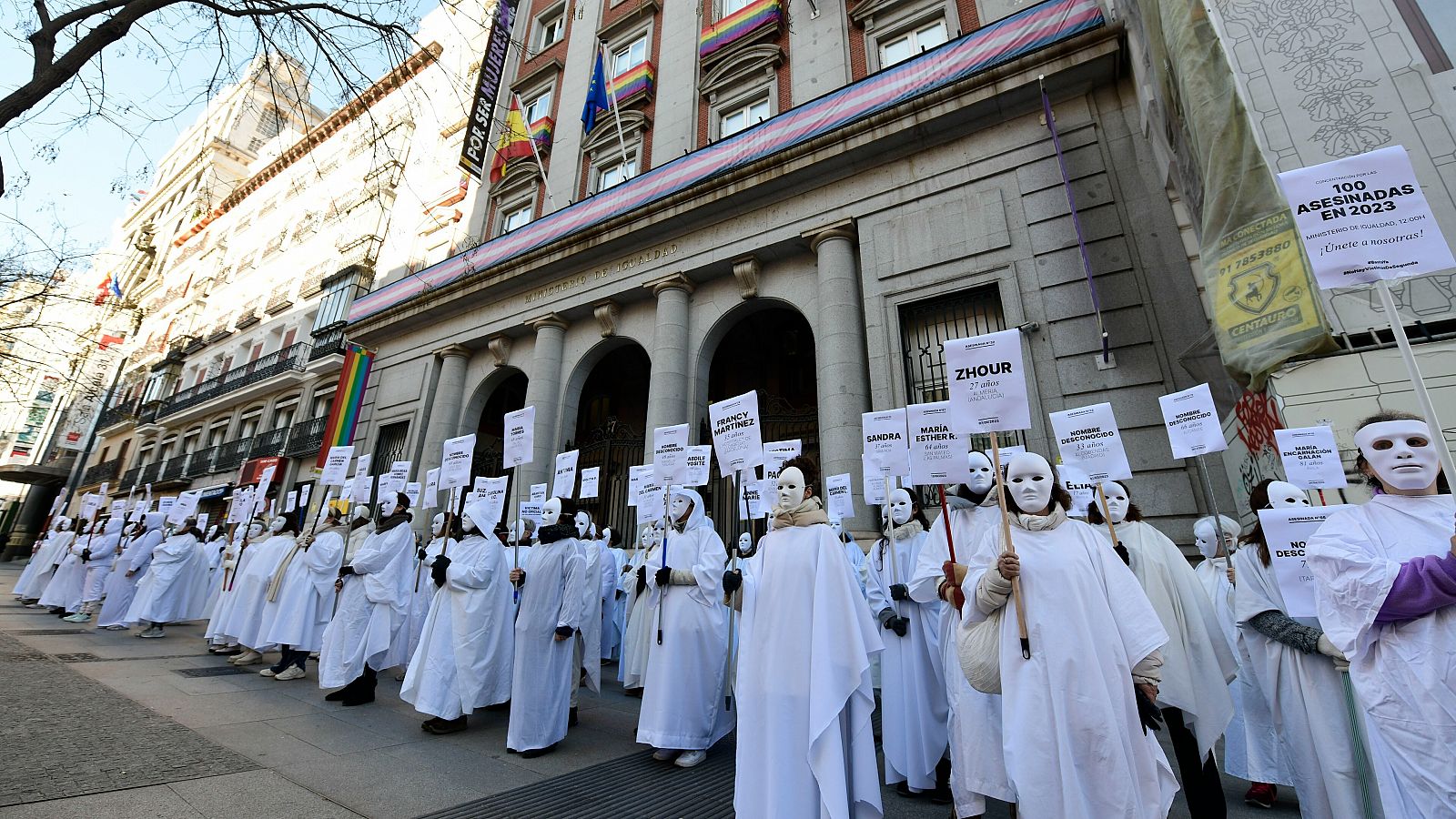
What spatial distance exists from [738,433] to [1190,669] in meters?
3.59

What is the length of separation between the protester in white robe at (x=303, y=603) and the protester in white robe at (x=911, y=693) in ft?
22.8

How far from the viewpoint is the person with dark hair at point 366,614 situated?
21.1ft

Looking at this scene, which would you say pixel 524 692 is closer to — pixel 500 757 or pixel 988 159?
pixel 500 757

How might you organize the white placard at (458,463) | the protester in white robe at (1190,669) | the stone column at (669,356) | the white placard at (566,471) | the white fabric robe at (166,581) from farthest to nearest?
the stone column at (669,356)
the white fabric robe at (166,581)
the white placard at (566,471)
the white placard at (458,463)
the protester in white robe at (1190,669)

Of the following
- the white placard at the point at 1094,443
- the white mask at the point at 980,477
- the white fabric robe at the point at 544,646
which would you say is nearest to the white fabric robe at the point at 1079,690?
the white mask at the point at 980,477

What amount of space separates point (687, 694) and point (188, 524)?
12.5 meters

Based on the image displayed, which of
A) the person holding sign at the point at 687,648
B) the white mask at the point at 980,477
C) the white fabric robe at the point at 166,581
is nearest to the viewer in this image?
the white mask at the point at 980,477

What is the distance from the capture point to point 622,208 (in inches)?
598

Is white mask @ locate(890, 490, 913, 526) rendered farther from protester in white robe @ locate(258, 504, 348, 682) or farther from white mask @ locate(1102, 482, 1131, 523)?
protester in white robe @ locate(258, 504, 348, 682)

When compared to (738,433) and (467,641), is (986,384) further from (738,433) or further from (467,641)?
(467,641)

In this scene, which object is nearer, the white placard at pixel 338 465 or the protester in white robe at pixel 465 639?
the protester in white robe at pixel 465 639

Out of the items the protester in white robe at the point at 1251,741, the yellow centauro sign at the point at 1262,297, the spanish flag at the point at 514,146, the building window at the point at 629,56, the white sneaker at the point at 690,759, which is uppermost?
the building window at the point at 629,56

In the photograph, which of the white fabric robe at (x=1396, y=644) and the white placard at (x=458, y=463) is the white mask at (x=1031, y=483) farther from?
the white placard at (x=458, y=463)

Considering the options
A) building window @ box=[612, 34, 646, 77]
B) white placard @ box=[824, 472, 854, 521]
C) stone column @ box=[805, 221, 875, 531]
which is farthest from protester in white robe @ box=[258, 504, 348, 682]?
building window @ box=[612, 34, 646, 77]
